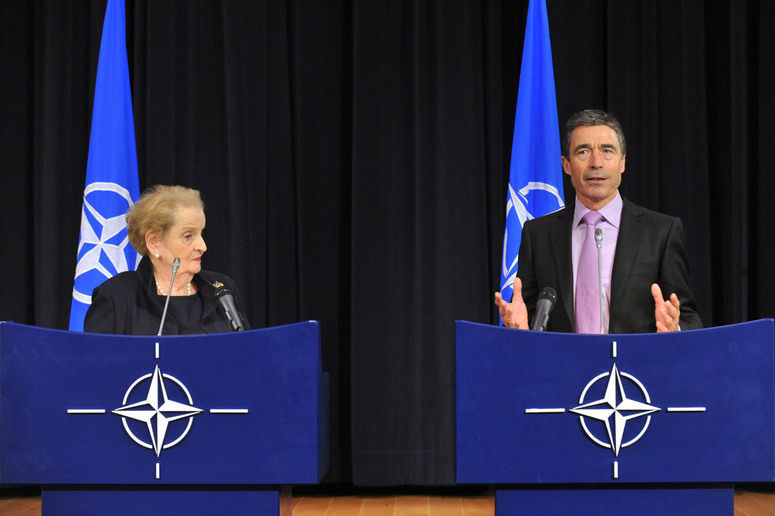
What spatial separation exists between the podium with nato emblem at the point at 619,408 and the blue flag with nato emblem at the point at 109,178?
270cm

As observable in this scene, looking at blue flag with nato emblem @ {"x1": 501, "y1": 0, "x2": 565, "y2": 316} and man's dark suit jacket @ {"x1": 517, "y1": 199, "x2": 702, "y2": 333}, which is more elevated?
blue flag with nato emblem @ {"x1": 501, "y1": 0, "x2": 565, "y2": 316}

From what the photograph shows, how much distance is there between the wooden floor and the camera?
401 centimetres

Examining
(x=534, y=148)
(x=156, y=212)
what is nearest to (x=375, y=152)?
(x=534, y=148)

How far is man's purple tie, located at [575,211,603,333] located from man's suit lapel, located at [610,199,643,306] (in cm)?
7

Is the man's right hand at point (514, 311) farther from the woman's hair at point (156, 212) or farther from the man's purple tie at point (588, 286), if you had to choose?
the woman's hair at point (156, 212)

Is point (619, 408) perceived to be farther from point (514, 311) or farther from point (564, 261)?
point (564, 261)

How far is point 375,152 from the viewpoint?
4.39 metres

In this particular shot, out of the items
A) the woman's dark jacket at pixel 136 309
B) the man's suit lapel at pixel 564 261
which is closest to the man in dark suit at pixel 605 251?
the man's suit lapel at pixel 564 261

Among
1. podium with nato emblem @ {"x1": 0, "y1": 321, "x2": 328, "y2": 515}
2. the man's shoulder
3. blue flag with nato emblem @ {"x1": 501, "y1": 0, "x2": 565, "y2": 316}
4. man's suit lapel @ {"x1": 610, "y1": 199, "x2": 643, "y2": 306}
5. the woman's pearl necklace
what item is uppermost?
blue flag with nato emblem @ {"x1": 501, "y1": 0, "x2": 565, "y2": 316}

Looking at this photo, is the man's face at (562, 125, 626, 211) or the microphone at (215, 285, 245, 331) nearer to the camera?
the microphone at (215, 285, 245, 331)

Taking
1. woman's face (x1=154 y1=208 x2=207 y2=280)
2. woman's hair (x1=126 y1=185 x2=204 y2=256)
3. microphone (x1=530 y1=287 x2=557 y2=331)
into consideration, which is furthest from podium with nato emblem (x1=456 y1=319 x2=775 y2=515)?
woman's hair (x1=126 y1=185 x2=204 y2=256)

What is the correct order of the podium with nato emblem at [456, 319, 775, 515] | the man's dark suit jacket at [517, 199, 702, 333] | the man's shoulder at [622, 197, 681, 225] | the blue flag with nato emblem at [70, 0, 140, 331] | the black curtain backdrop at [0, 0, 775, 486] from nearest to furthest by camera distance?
1. the podium with nato emblem at [456, 319, 775, 515]
2. the man's dark suit jacket at [517, 199, 702, 333]
3. the man's shoulder at [622, 197, 681, 225]
4. the blue flag with nato emblem at [70, 0, 140, 331]
5. the black curtain backdrop at [0, 0, 775, 486]

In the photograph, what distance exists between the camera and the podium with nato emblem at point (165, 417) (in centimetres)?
170

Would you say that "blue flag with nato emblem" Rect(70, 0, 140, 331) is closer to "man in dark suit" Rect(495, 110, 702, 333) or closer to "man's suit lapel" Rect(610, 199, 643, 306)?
"man in dark suit" Rect(495, 110, 702, 333)
